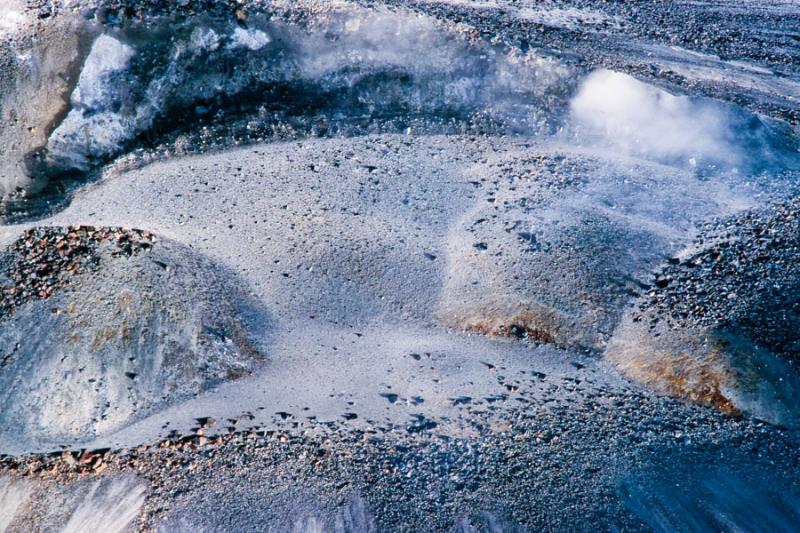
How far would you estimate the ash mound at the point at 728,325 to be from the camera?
11422 mm

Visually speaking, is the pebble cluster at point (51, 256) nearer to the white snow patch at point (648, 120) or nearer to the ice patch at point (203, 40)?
the ice patch at point (203, 40)

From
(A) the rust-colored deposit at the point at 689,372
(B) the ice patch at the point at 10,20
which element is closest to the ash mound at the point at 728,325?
(A) the rust-colored deposit at the point at 689,372

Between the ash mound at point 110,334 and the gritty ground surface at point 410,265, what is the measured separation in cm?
8

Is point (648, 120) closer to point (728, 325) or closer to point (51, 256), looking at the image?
point (728, 325)

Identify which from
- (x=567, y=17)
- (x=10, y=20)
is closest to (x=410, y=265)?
(x=567, y=17)

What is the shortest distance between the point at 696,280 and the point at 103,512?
13879 mm

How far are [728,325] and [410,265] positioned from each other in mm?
7384

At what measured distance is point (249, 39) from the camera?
15.0m

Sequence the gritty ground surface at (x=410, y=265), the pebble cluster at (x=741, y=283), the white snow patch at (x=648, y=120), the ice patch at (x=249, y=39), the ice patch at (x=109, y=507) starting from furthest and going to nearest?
the ice patch at (x=249, y=39), the white snow patch at (x=648, y=120), the pebble cluster at (x=741, y=283), the gritty ground surface at (x=410, y=265), the ice patch at (x=109, y=507)

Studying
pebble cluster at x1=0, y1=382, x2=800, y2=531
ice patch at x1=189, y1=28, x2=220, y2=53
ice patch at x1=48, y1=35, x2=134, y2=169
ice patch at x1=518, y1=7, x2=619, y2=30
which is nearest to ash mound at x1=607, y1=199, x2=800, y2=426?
pebble cluster at x1=0, y1=382, x2=800, y2=531

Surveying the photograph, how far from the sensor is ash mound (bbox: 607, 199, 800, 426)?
37.5 feet

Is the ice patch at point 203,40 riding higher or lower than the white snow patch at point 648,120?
higher

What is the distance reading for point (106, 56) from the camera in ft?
47.2

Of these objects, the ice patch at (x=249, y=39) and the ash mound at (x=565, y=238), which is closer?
the ash mound at (x=565, y=238)
